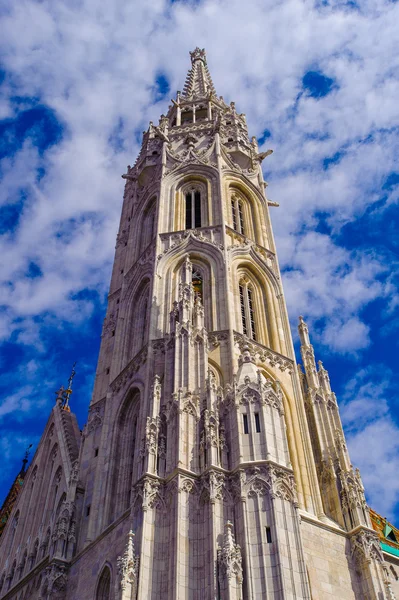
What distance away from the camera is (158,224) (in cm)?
3762

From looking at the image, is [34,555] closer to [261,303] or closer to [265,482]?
[265,482]

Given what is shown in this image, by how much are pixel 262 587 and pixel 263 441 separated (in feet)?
16.8

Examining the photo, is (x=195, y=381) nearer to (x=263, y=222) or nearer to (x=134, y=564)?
(x=134, y=564)

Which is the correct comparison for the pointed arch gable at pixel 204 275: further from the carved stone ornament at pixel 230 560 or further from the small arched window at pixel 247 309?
the carved stone ornament at pixel 230 560

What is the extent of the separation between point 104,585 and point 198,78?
46170 mm

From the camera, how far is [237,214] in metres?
40.2

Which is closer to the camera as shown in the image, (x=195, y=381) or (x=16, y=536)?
(x=195, y=381)

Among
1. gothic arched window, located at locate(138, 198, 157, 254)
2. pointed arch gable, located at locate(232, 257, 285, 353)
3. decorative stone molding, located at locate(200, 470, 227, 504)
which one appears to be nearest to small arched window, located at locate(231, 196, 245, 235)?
pointed arch gable, located at locate(232, 257, 285, 353)

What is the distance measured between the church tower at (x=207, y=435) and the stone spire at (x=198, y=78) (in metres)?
15.2

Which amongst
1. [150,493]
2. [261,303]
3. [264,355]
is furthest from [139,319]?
[150,493]

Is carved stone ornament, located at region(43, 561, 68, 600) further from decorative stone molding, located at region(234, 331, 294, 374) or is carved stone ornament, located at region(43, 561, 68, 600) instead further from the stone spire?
the stone spire

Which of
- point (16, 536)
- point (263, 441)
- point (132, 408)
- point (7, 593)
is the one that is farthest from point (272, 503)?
point (16, 536)

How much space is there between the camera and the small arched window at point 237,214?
39219 millimetres

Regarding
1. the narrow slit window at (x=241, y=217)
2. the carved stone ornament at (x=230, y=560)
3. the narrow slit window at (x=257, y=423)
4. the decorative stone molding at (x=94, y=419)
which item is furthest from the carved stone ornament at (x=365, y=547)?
the narrow slit window at (x=241, y=217)
